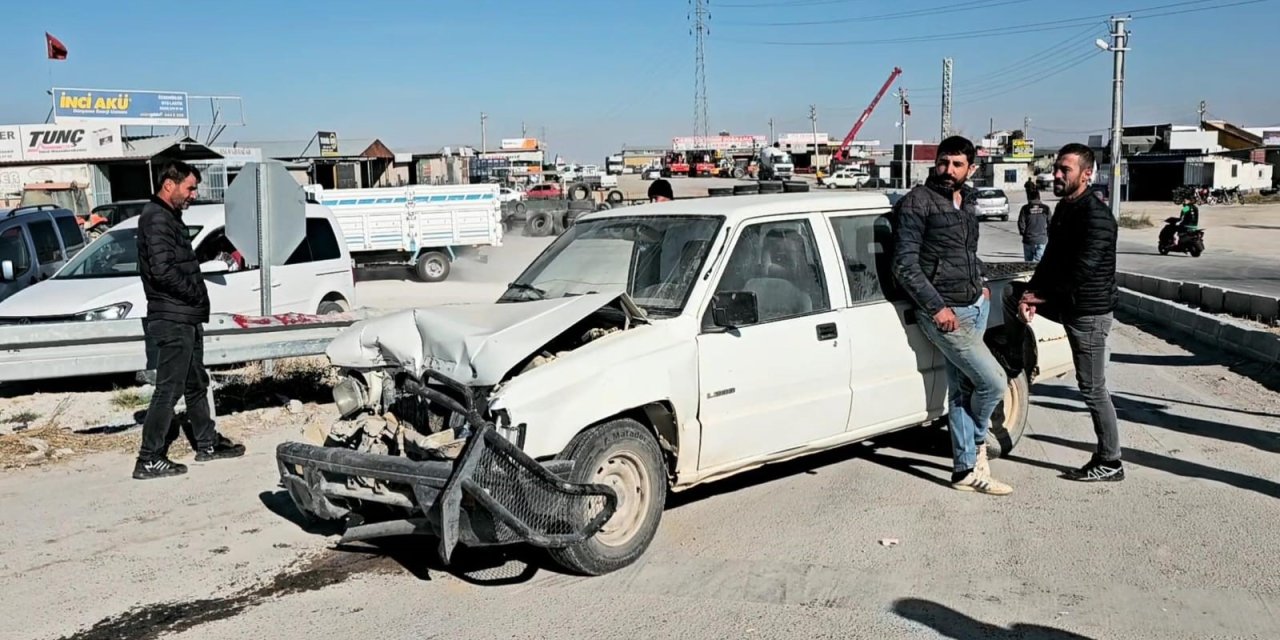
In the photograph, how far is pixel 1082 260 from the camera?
19.9 ft

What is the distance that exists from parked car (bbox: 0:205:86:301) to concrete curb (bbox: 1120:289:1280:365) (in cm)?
1254

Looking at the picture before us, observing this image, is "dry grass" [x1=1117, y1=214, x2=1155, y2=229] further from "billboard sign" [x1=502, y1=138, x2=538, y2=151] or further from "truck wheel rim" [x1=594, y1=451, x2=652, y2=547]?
"billboard sign" [x1=502, y1=138, x2=538, y2=151]

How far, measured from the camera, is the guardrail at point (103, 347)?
7.90 m

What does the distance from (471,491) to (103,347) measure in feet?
16.7

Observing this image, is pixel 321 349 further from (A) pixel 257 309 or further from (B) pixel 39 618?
(B) pixel 39 618

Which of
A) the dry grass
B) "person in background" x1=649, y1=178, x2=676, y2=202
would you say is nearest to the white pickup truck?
"person in background" x1=649, y1=178, x2=676, y2=202

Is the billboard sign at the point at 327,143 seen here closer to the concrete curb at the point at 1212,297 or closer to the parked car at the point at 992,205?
the parked car at the point at 992,205

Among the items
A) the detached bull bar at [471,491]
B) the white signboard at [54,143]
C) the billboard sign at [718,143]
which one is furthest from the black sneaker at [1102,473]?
the billboard sign at [718,143]

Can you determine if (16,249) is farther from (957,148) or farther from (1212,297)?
(1212,297)

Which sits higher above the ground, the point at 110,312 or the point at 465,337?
the point at 465,337

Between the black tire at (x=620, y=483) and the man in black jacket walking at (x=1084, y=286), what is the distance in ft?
8.71

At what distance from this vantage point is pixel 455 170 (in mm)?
51531

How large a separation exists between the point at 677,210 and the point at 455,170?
Result: 46.7 metres

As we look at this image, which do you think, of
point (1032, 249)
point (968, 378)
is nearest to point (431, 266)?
point (1032, 249)
